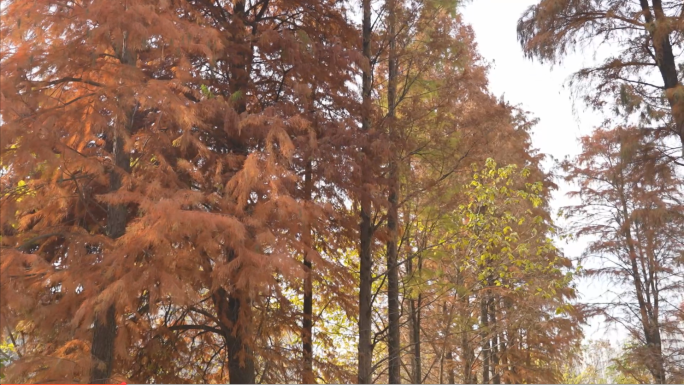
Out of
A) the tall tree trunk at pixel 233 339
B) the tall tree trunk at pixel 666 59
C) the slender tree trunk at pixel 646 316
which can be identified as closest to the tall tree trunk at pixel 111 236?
the tall tree trunk at pixel 233 339

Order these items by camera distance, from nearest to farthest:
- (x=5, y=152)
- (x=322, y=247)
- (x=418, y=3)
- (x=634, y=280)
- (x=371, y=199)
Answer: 1. (x=5, y=152)
2. (x=371, y=199)
3. (x=322, y=247)
4. (x=418, y=3)
5. (x=634, y=280)

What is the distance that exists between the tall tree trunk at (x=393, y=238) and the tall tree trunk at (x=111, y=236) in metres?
3.60

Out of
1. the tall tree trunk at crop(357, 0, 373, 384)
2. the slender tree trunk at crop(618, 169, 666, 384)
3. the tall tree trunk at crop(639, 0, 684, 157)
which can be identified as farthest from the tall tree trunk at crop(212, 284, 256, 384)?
the slender tree trunk at crop(618, 169, 666, 384)

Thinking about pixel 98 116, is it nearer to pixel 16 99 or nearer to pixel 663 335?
pixel 16 99

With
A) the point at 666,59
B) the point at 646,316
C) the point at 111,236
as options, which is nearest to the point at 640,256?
the point at 646,316

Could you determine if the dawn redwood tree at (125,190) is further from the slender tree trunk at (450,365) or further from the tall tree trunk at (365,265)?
the slender tree trunk at (450,365)

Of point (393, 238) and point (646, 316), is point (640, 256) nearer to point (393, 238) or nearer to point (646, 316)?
point (646, 316)

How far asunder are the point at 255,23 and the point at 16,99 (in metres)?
4.39

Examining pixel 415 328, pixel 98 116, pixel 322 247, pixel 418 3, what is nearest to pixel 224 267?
pixel 98 116

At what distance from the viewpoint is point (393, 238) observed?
29.1 ft

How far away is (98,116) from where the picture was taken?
18.5ft

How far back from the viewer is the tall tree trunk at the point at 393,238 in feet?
27.6

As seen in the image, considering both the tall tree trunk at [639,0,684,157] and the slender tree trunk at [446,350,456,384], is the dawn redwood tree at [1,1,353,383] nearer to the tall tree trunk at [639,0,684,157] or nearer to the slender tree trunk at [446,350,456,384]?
the tall tree trunk at [639,0,684,157]

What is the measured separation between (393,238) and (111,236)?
4.33 meters
